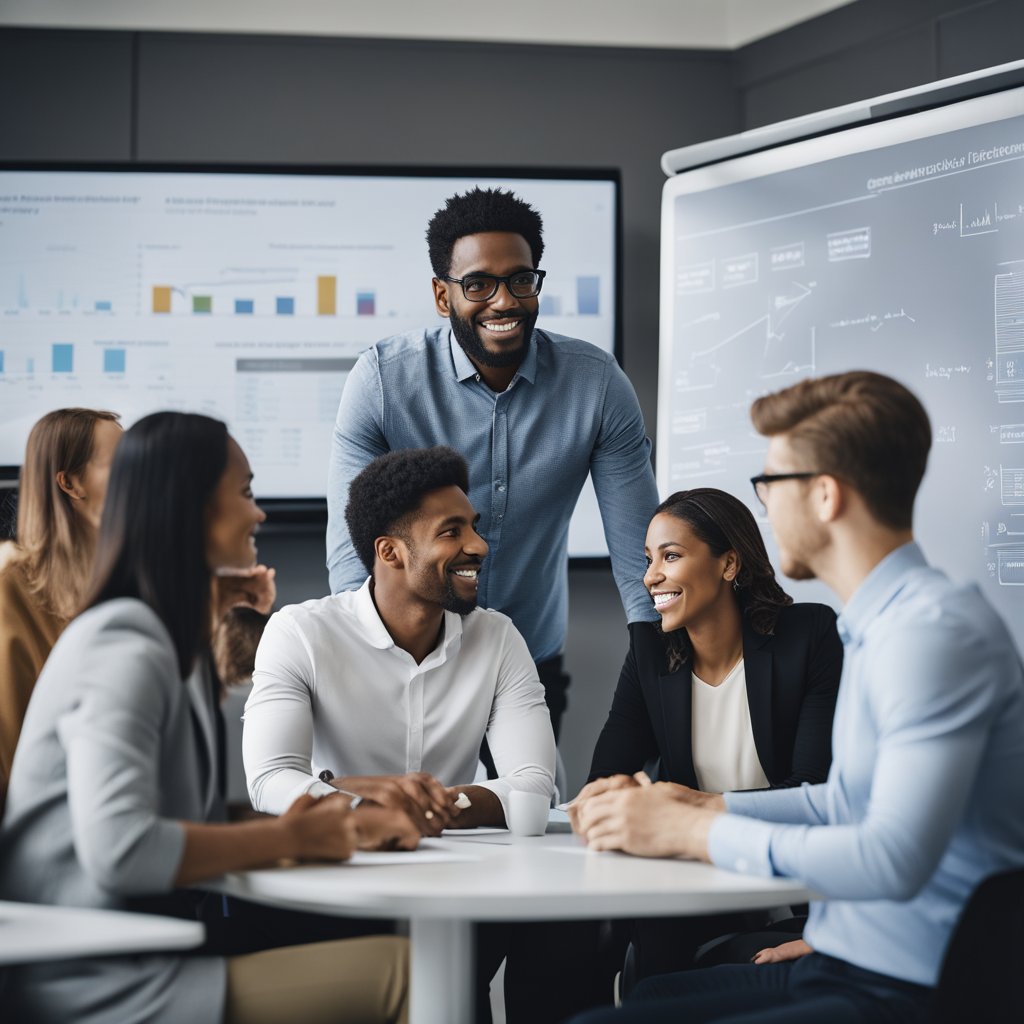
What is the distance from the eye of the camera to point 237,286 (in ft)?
12.8

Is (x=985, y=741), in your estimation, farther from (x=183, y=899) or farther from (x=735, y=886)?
(x=183, y=899)

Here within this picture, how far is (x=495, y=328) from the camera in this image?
2.68 meters

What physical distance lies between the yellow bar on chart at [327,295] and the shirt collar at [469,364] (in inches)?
46.6

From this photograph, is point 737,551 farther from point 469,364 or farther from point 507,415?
point 469,364

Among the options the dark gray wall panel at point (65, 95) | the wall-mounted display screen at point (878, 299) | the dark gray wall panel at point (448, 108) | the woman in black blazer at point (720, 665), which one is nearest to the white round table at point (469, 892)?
the woman in black blazer at point (720, 665)

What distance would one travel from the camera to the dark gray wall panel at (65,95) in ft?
13.0

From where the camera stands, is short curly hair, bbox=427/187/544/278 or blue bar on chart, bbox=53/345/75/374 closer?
short curly hair, bbox=427/187/544/278

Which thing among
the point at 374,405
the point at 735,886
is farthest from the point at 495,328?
the point at 735,886

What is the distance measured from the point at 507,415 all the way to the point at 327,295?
133 centimetres

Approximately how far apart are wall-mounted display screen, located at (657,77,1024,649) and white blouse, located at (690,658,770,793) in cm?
93

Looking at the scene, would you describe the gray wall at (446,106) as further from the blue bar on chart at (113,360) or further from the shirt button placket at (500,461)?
the shirt button placket at (500,461)

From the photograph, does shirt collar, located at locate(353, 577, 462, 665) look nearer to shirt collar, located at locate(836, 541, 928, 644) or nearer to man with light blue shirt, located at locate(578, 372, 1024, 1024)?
man with light blue shirt, located at locate(578, 372, 1024, 1024)

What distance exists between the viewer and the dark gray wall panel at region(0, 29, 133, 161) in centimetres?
397

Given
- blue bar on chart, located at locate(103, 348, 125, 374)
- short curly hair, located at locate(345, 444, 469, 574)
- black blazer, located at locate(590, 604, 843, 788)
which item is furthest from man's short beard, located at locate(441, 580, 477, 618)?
blue bar on chart, located at locate(103, 348, 125, 374)
